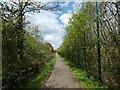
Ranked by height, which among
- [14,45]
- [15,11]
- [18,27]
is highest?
[15,11]

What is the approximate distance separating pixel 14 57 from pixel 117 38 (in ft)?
15.7

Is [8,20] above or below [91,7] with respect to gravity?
below

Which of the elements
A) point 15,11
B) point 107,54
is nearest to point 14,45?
point 15,11

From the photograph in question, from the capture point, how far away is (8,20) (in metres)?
11.1

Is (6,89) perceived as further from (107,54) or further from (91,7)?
(91,7)

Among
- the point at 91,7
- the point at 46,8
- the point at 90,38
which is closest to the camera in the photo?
the point at 46,8

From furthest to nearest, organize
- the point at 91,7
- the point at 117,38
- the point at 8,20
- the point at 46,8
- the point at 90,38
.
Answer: the point at 90,38 → the point at 91,7 → the point at 46,8 → the point at 8,20 → the point at 117,38

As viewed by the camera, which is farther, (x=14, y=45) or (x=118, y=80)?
(x=14, y=45)

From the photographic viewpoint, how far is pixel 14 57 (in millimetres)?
11531

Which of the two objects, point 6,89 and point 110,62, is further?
point 110,62

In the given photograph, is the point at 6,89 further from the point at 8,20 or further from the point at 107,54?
the point at 107,54

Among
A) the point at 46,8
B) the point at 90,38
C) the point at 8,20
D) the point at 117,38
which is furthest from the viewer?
the point at 90,38

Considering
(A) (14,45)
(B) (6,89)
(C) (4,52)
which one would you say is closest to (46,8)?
(A) (14,45)

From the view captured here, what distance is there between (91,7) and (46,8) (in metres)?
2.81
